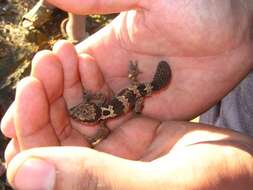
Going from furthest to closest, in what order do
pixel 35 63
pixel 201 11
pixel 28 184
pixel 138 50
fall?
pixel 138 50
pixel 201 11
pixel 35 63
pixel 28 184

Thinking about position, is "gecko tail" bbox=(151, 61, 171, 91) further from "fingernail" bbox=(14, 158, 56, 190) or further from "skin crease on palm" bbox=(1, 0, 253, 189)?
"fingernail" bbox=(14, 158, 56, 190)

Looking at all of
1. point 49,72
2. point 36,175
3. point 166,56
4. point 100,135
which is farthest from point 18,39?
point 36,175

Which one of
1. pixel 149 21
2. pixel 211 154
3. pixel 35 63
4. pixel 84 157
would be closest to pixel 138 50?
pixel 149 21

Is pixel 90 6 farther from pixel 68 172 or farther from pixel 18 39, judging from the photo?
pixel 18 39

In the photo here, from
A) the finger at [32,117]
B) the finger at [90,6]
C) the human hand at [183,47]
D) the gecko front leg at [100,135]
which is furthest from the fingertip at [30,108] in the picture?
the human hand at [183,47]

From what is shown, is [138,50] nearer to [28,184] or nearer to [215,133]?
[215,133]

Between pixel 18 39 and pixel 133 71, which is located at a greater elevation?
pixel 133 71

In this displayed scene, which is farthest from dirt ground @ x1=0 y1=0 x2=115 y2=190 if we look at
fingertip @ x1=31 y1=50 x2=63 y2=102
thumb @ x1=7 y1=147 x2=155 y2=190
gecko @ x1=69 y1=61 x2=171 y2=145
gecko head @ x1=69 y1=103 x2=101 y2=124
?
thumb @ x1=7 y1=147 x2=155 y2=190

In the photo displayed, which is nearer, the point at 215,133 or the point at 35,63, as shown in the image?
the point at 215,133
